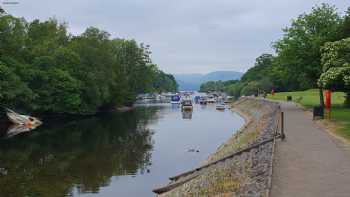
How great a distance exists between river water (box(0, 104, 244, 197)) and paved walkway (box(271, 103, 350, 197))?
6789 mm

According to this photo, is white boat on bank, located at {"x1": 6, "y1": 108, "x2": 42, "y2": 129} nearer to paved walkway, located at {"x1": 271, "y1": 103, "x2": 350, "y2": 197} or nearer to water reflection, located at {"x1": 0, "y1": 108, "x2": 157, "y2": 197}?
water reflection, located at {"x1": 0, "y1": 108, "x2": 157, "y2": 197}

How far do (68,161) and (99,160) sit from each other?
2149mm

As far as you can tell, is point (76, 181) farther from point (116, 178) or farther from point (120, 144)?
point (120, 144)

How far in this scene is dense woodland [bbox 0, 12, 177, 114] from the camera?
59.6m

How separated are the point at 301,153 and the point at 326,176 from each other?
4980 mm

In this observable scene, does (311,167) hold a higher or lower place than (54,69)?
lower

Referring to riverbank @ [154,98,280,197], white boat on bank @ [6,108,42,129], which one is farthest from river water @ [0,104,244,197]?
white boat on bank @ [6,108,42,129]

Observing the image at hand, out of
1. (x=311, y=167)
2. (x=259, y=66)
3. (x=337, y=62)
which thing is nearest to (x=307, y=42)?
(x=337, y=62)

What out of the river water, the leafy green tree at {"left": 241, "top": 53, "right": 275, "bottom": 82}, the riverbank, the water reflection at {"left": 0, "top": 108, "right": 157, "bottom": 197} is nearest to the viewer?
the riverbank

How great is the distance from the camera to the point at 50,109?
6862 cm

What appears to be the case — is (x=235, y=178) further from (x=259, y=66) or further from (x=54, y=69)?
(x=259, y=66)

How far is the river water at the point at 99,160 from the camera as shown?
2266 cm

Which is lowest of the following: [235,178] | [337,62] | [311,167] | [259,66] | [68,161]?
[68,161]

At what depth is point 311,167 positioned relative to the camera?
16.8 m
